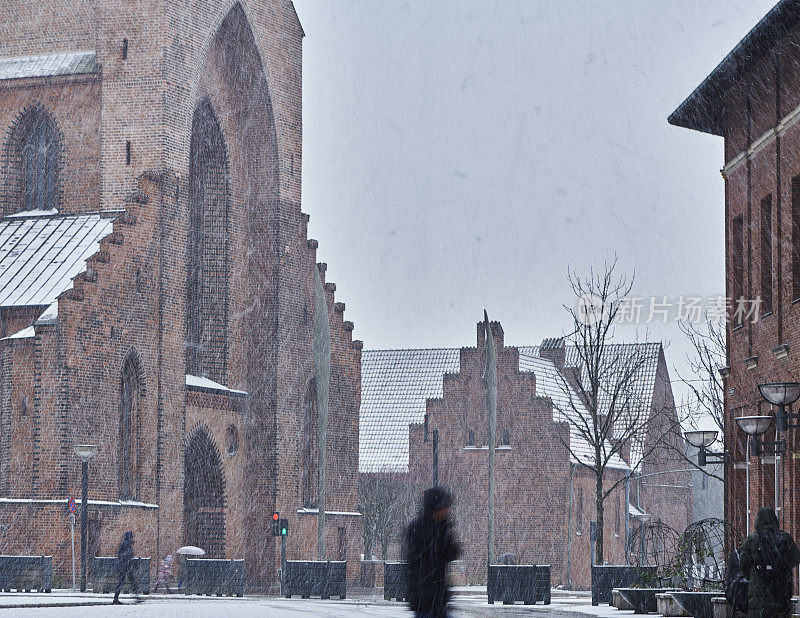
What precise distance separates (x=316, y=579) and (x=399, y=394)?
1251 inches

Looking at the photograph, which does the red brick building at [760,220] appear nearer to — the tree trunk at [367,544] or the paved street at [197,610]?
the paved street at [197,610]

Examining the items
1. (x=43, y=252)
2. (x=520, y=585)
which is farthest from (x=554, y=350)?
(x=520, y=585)

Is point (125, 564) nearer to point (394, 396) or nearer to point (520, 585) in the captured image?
point (520, 585)

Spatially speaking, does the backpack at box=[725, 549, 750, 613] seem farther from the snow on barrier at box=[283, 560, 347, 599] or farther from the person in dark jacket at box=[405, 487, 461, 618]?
the snow on barrier at box=[283, 560, 347, 599]

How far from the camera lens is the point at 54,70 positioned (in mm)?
49594

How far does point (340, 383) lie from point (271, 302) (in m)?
5.20

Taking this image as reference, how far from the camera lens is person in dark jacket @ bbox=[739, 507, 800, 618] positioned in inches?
596

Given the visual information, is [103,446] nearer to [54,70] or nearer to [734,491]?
[54,70]

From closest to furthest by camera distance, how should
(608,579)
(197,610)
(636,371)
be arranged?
(197,610) → (608,579) → (636,371)

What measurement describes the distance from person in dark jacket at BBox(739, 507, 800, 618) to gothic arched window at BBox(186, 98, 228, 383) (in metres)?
37.9

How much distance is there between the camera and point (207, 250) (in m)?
52.6

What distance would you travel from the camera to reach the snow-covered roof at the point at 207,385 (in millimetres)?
49541

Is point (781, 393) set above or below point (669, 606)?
above

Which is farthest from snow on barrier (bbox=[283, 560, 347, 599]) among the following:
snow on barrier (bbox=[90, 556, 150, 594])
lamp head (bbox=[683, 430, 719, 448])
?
lamp head (bbox=[683, 430, 719, 448])
